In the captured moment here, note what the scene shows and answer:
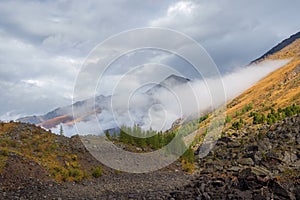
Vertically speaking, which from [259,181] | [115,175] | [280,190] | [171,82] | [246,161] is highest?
[171,82]

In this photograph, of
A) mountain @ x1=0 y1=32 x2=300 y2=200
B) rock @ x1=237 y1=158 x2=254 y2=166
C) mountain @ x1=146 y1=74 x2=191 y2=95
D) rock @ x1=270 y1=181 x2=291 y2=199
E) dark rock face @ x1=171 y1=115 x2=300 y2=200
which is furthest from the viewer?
rock @ x1=237 y1=158 x2=254 y2=166

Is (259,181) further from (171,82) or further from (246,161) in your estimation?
(246,161)

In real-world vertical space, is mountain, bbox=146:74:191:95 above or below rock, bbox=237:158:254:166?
above

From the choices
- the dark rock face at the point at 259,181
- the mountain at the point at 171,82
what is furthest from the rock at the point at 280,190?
the mountain at the point at 171,82

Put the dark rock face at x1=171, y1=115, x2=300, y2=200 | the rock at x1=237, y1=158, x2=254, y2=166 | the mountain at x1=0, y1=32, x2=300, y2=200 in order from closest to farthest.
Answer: the dark rock face at x1=171, y1=115, x2=300, y2=200, the mountain at x1=0, y1=32, x2=300, y2=200, the rock at x1=237, y1=158, x2=254, y2=166

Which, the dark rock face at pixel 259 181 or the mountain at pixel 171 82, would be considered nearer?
the dark rock face at pixel 259 181

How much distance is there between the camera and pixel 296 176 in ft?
121

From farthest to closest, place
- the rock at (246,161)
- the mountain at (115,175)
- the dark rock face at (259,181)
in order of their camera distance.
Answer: the rock at (246,161) < the mountain at (115,175) < the dark rock face at (259,181)

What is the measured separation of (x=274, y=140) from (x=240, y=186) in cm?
3299

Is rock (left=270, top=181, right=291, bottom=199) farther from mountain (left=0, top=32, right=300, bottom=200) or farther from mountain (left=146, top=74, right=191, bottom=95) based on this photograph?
mountain (left=146, top=74, right=191, bottom=95)

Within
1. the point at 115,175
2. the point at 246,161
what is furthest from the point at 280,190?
the point at 115,175

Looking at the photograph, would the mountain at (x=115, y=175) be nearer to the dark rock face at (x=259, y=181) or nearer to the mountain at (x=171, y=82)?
the dark rock face at (x=259, y=181)

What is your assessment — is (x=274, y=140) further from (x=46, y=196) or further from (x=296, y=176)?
(x=46, y=196)

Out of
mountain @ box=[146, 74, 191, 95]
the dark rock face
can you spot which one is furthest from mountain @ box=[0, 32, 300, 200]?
mountain @ box=[146, 74, 191, 95]
